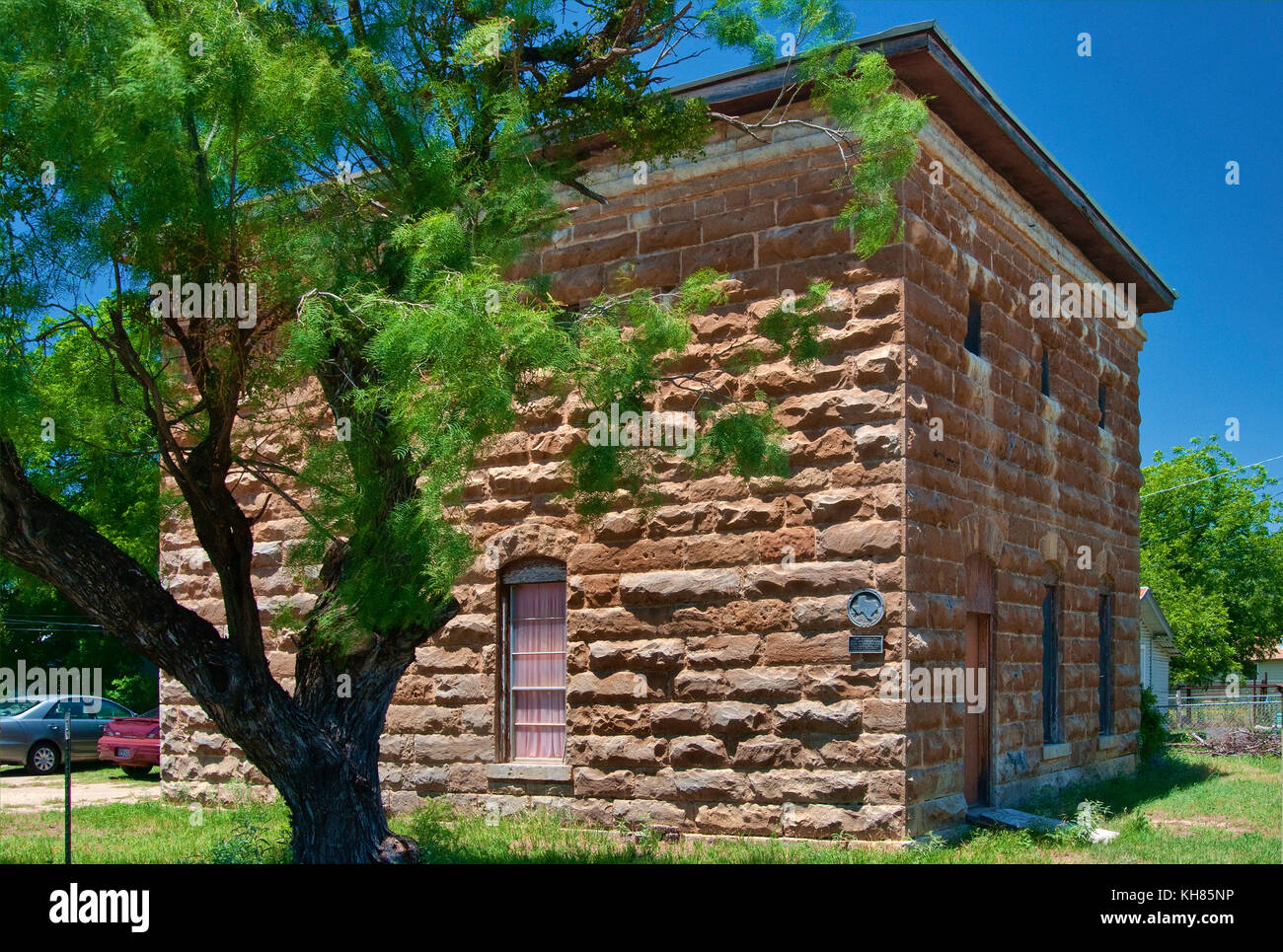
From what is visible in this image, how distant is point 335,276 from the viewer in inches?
329

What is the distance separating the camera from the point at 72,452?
9.52 m

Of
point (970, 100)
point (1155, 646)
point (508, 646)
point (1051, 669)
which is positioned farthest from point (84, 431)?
point (1155, 646)

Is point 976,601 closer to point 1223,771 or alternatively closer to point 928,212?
point 928,212

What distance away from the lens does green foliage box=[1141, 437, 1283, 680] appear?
5366 centimetres

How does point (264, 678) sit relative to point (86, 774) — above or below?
above

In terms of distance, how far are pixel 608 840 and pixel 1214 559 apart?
53.8 meters

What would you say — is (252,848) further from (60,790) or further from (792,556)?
(60,790)

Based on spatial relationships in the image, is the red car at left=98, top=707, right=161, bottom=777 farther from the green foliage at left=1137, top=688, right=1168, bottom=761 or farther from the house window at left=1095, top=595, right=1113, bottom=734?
the green foliage at left=1137, top=688, right=1168, bottom=761

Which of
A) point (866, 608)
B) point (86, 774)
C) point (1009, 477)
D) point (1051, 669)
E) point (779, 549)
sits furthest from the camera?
point (86, 774)

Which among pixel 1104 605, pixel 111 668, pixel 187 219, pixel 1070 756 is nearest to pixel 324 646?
pixel 187 219

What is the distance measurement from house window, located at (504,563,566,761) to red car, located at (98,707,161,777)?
37.8 feet

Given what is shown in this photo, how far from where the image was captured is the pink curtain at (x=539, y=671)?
40.3 ft

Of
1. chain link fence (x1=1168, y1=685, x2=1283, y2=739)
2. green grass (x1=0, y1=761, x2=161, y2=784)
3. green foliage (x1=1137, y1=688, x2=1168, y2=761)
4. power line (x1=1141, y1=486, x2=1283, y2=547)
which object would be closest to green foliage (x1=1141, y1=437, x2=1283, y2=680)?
power line (x1=1141, y1=486, x2=1283, y2=547)
